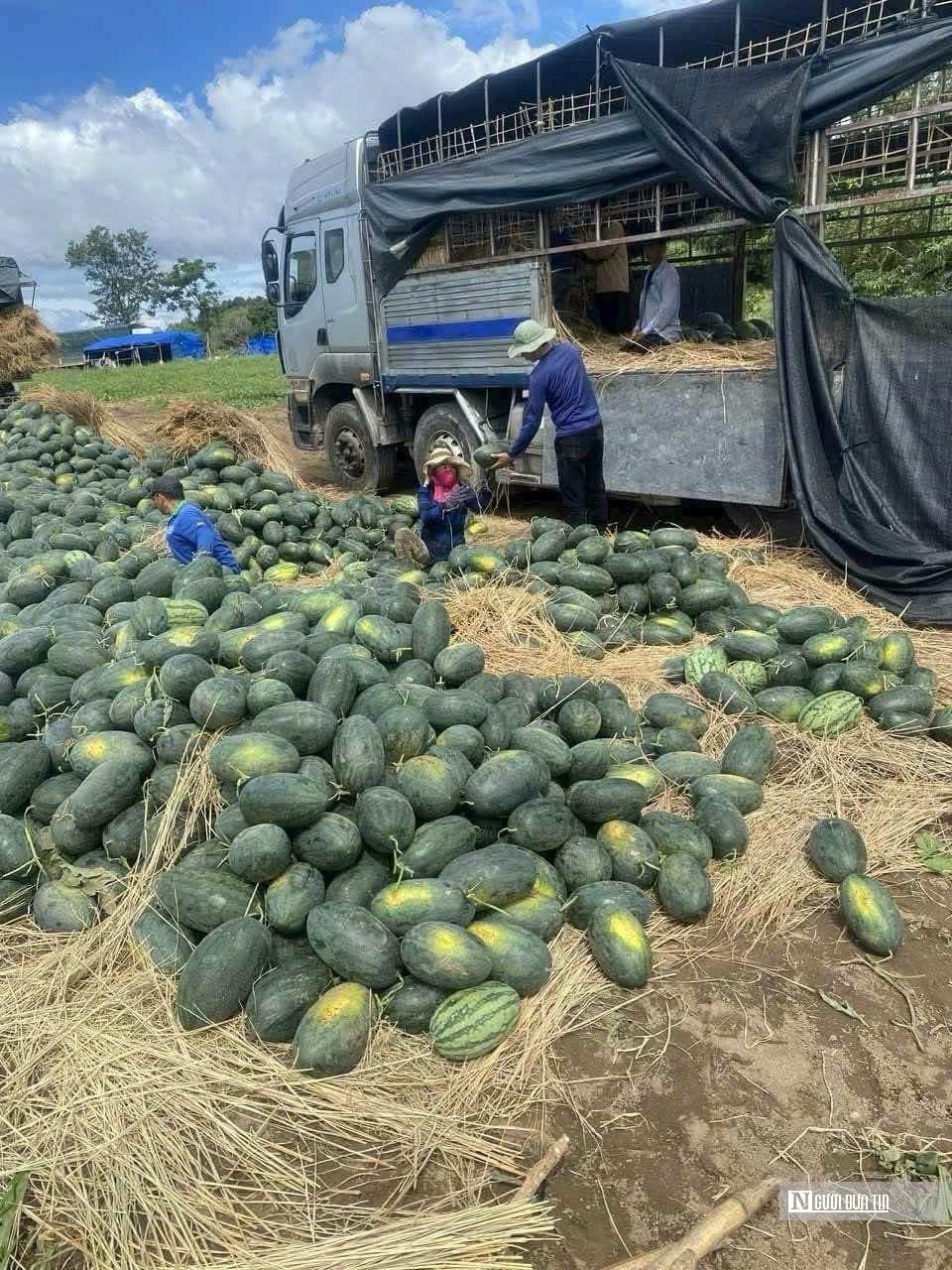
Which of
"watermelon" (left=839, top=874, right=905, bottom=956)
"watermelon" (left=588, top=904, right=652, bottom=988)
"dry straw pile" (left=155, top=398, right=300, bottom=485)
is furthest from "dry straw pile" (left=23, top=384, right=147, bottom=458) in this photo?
"watermelon" (left=839, top=874, right=905, bottom=956)

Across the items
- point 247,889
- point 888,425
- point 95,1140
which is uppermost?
point 888,425

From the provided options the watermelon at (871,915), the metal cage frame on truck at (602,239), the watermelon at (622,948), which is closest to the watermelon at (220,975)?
the watermelon at (622,948)

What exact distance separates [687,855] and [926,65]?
573cm

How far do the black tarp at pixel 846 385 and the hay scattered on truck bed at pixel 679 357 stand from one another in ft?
1.96

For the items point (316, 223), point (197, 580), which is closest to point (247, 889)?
point (197, 580)

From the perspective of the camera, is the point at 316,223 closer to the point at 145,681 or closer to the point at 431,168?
the point at 431,168

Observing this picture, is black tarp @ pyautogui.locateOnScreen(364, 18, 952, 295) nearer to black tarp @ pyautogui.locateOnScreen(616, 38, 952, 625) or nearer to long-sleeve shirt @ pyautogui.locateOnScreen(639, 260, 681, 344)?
black tarp @ pyautogui.locateOnScreen(616, 38, 952, 625)

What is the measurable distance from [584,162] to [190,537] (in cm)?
513

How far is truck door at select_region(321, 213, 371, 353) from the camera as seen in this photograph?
10781 mm

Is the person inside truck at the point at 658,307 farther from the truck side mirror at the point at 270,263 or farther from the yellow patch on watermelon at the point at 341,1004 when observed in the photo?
the yellow patch on watermelon at the point at 341,1004

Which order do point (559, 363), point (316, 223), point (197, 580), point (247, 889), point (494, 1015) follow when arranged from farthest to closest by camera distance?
point (316, 223), point (559, 363), point (197, 580), point (247, 889), point (494, 1015)

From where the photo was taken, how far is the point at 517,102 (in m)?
8.77

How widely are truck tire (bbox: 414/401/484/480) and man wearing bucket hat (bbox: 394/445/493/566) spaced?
223 centimetres

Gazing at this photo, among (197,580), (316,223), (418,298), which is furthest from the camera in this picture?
(316,223)
